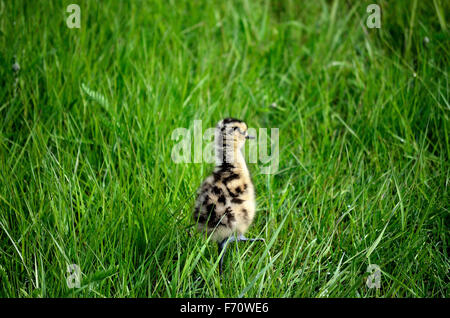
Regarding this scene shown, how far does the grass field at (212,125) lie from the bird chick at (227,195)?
12 cm

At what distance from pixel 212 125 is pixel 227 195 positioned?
4.17 feet

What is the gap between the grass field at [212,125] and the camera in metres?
2.88

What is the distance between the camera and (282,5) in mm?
6031

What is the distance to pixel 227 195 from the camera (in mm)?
2943

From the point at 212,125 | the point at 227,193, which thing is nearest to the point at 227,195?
the point at 227,193

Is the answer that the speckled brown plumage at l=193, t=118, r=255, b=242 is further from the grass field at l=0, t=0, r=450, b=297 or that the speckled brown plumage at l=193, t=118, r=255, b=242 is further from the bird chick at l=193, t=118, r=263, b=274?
the grass field at l=0, t=0, r=450, b=297

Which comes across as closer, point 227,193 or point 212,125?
point 227,193

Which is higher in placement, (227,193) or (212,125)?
(212,125)

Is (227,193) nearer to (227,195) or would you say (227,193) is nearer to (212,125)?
(227,195)

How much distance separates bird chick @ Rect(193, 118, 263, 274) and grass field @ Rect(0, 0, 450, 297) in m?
0.12

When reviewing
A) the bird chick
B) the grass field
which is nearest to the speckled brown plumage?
the bird chick

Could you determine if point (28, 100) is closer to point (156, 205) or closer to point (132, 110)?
point (132, 110)

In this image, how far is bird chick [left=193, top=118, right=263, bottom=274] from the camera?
114 inches
